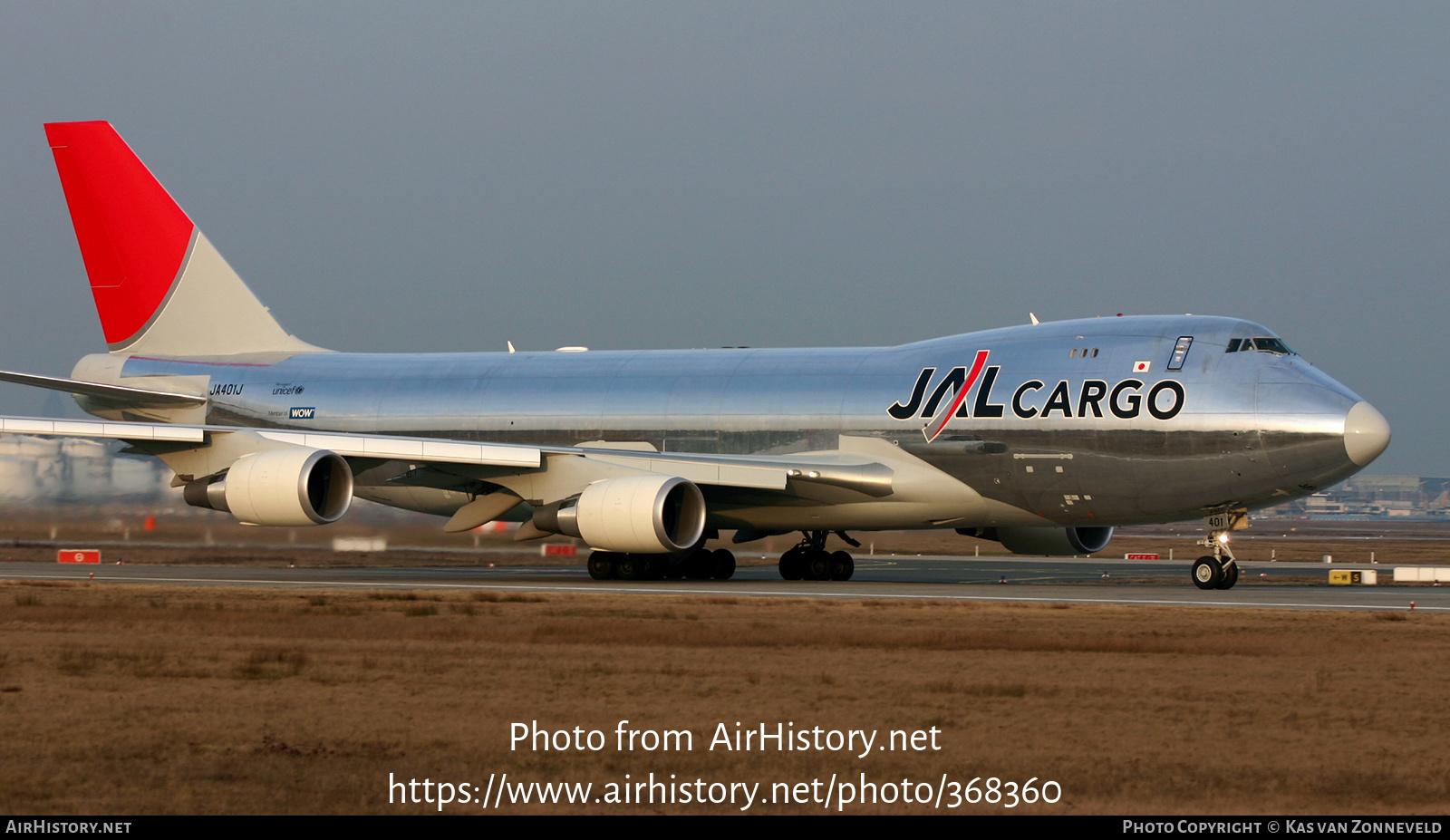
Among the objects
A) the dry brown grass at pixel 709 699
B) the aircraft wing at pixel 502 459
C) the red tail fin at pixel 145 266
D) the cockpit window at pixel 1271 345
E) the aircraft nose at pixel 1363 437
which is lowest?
the dry brown grass at pixel 709 699

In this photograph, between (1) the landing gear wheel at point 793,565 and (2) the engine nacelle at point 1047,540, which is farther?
(1) the landing gear wheel at point 793,565

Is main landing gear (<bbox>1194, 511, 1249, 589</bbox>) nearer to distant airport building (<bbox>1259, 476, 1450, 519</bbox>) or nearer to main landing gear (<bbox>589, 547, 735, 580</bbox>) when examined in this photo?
main landing gear (<bbox>589, 547, 735, 580</bbox>)

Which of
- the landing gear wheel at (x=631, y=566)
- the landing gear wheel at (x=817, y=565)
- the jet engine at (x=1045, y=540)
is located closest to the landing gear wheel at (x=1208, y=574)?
the jet engine at (x=1045, y=540)

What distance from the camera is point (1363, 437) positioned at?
67.8 feet

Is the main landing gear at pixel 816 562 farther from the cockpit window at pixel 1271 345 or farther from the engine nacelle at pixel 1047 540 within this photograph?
the cockpit window at pixel 1271 345

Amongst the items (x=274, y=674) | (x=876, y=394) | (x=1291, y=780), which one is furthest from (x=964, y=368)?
(x=1291, y=780)

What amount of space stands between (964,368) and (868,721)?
14531 mm

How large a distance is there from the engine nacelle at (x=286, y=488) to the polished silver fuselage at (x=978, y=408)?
16.2ft

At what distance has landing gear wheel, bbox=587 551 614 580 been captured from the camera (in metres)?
25.3

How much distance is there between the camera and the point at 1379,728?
961 cm

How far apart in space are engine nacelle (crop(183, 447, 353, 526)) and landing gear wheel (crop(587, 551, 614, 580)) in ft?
14.8

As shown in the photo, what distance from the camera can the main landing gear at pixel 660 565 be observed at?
25.2 m

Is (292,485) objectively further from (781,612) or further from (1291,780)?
(1291,780)

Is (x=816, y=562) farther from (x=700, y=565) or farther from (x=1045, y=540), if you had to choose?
(x=1045, y=540)
